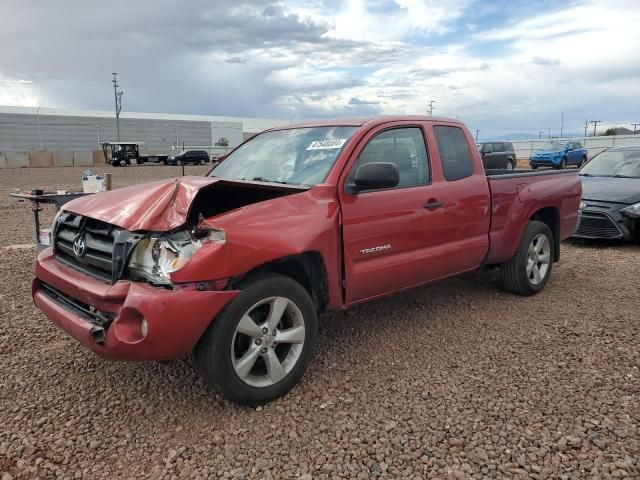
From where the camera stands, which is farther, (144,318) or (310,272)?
(310,272)

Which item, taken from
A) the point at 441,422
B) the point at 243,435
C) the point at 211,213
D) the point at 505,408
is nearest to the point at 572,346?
the point at 505,408

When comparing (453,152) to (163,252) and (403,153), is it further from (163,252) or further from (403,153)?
(163,252)

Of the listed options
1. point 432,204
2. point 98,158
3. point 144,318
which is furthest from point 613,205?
point 98,158

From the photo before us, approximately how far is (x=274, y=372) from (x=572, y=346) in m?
2.43

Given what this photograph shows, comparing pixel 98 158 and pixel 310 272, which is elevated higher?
pixel 98 158

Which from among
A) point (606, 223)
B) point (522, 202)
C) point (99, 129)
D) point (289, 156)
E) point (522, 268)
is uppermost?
point (99, 129)

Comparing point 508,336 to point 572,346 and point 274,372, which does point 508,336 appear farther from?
point 274,372

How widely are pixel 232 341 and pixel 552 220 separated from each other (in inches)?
167

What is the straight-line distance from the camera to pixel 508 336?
4.34m

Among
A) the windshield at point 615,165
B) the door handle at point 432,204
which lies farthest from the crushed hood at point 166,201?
the windshield at point 615,165

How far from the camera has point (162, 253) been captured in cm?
299

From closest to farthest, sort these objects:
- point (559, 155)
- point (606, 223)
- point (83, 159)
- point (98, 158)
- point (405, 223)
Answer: point (405, 223), point (606, 223), point (559, 155), point (83, 159), point (98, 158)

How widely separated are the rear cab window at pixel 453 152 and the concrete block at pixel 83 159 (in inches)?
1975

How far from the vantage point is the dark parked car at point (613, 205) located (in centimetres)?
770
